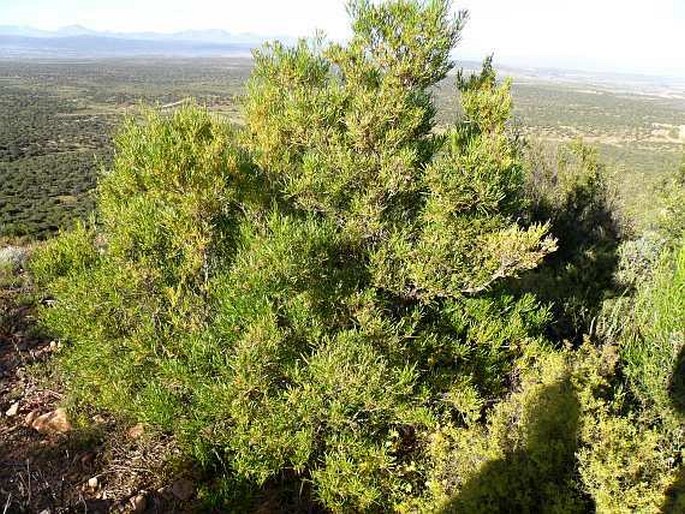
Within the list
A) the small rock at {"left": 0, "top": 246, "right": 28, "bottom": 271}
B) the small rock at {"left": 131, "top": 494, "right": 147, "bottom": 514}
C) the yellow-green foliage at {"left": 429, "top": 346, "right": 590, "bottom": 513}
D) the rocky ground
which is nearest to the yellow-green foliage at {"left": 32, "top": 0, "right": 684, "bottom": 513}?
the yellow-green foliage at {"left": 429, "top": 346, "right": 590, "bottom": 513}

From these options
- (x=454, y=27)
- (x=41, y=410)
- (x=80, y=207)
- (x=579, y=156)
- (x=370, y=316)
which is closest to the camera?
(x=370, y=316)

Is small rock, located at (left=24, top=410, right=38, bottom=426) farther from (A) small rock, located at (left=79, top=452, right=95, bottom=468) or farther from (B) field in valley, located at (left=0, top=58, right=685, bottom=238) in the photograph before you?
(B) field in valley, located at (left=0, top=58, right=685, bottom=238)

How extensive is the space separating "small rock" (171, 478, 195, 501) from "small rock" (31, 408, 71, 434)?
273 cm

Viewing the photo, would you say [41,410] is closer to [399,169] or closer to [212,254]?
[212,254]

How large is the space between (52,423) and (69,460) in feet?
4.07

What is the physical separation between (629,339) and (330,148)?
6650 mm

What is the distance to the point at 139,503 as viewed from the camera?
844 cm

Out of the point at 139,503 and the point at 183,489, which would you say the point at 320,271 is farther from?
the point at 139,503

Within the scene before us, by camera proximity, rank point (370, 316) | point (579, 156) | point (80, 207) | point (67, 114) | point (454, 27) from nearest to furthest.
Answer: point (370, 316) < point (454, 27) < point (579, 156) < point (80, 207) < point (67, 114)

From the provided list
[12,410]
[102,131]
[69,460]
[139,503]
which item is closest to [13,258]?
[12,410]

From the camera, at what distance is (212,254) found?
8.80 m

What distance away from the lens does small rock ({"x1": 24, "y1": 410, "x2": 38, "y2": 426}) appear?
1021 centimetres

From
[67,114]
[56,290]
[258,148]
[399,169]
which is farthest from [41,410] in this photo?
[67,114]

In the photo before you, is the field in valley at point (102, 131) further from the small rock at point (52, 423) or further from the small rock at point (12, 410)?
the small rock at point (12, 410)
